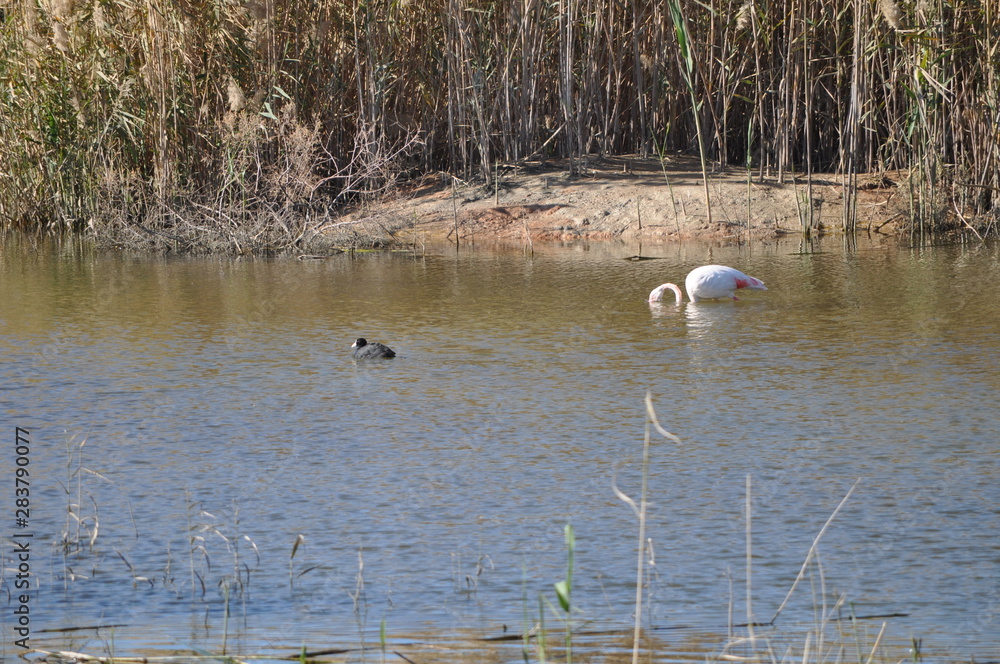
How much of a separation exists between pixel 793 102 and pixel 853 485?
7.91m

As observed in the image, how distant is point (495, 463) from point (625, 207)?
733 cm

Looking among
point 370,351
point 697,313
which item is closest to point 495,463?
point 370,351

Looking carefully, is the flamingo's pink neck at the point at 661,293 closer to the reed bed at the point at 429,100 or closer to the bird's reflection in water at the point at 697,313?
the bird's reflection in water at the point at 697,313

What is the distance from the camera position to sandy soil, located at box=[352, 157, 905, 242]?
1098cm

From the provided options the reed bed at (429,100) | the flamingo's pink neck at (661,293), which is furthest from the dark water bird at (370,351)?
the reed bed at (429,100)

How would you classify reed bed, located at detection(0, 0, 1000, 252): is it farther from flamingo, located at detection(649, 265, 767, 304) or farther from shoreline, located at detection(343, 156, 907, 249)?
flamingo, located at detection(649, 265, 767, 304)

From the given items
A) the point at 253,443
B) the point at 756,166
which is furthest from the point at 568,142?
the point at 253,443

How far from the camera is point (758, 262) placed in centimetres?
930

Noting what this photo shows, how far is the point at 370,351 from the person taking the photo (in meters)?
6.06

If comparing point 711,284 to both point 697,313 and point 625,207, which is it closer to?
point 697,313

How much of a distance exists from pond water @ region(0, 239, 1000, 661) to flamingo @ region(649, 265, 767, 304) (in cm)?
10

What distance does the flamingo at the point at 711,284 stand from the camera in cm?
747

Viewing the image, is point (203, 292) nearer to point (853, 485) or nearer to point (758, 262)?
point (758, 262)

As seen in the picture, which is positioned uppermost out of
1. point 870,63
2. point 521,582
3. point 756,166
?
point 870,63
